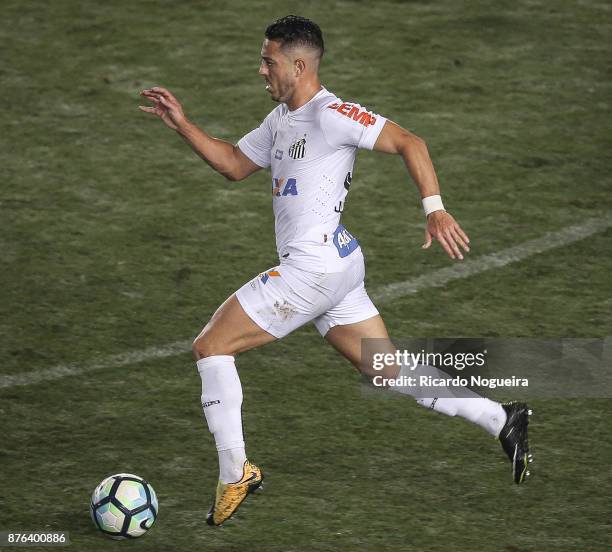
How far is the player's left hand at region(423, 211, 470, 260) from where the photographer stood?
666 cm

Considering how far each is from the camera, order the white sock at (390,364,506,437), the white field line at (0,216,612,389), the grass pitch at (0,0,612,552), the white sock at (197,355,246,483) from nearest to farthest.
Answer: the white sock at (197,355,246,483), the grass pitch at (0,0,612,552), the white sock at (390,364,506,437), the white field line at (0,216,612,389)

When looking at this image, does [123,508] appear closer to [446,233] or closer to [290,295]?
[290,295]

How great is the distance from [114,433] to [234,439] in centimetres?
118

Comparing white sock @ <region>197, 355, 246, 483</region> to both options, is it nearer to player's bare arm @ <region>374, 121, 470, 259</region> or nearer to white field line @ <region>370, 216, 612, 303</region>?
player's bare arm @ <region>374, 121, 470, 259</region>

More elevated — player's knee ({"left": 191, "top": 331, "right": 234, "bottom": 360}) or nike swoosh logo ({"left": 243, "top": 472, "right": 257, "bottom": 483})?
player's knee ({"left": 191, "top": 331, "right": 234, "bottom": 360})

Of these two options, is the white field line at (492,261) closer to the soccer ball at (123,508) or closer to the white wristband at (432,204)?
the white wristband at (432,204)

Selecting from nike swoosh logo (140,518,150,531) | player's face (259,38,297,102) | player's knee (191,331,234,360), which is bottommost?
nike swoosh logo (140,518,150,531)

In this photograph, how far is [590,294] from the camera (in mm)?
9438

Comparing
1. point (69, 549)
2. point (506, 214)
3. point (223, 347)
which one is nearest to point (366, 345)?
point (223, 347)

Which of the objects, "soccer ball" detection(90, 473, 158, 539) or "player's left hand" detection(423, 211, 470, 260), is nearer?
"player's left hand" detection(423, 211, 470, 260)

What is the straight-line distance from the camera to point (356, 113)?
6.87m

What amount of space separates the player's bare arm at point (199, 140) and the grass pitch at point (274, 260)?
1.44 meters

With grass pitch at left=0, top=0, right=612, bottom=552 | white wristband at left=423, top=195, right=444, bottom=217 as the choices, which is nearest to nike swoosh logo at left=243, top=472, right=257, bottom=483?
grass pitch at left=0, top=0, right=612, bottom=552

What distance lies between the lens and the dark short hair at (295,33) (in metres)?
6.96
